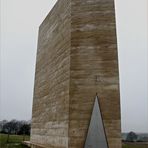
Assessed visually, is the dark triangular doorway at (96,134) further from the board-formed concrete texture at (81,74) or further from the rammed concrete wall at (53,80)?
the rammed concrete wall at (53,80)

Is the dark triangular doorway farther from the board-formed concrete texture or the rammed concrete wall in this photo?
the rammed concrete wall

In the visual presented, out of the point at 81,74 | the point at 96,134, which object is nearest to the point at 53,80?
the point at 81,74

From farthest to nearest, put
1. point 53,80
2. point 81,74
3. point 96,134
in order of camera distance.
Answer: point 53,80, point 81,74, point 96,134

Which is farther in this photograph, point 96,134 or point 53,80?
point 53,80

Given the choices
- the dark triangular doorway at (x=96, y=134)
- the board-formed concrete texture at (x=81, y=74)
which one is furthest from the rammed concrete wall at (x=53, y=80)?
the dark triangular doorway at (x=96, y=134)

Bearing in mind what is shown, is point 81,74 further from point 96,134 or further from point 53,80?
point 53,80

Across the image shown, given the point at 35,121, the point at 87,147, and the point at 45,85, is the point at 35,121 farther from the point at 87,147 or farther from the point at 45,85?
the point at 87,147

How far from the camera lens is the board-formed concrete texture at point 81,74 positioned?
4.86 m

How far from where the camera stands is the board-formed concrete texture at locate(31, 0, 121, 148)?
486 centimetres

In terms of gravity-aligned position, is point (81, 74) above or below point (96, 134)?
above

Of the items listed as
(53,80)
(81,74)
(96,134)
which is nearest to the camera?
(96,134)

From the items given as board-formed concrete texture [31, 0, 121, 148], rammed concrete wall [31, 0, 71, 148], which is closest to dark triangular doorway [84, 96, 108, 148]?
board-formed concrete texture [31, 0, 121, 148]

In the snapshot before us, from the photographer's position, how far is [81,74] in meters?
5.16

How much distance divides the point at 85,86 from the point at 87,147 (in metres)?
1.24
